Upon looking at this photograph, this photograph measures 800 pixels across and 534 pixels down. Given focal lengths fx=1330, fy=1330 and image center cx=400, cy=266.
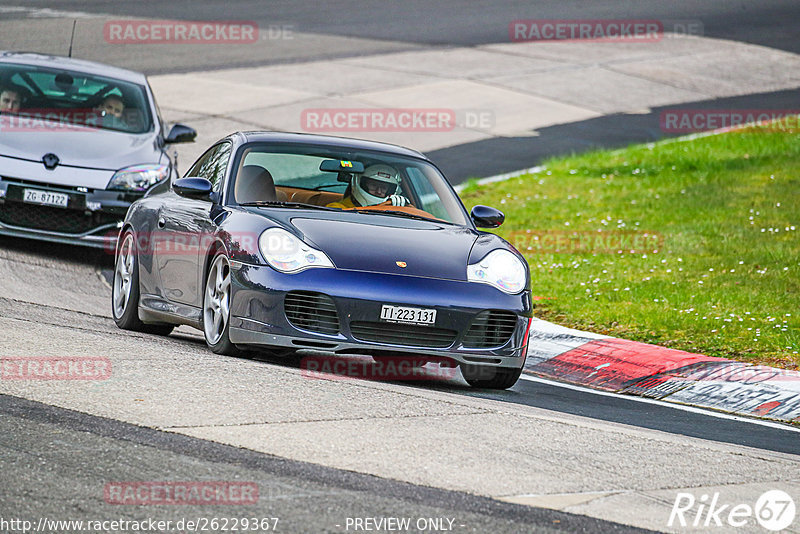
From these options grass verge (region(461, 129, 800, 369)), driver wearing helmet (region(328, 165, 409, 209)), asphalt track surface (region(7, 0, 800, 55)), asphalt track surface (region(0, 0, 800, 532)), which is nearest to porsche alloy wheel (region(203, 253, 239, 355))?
asphalt track surface (region(0, 0, 800, 532))

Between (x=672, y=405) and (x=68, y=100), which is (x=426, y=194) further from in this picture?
(x=68, y=100)

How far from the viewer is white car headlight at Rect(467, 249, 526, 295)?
754 cm

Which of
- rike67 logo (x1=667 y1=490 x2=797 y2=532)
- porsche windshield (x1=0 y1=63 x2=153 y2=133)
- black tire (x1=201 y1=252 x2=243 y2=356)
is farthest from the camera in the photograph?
porsche windshield (x1=0 y1=63 x2=153 y2=133)

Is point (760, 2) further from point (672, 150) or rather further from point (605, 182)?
point (605, 182)

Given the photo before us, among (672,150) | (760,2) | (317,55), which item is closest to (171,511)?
(672,150)

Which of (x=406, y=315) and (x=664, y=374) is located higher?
(x=406, y=315)

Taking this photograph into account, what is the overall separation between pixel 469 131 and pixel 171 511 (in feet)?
52.7

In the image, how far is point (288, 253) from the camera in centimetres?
732

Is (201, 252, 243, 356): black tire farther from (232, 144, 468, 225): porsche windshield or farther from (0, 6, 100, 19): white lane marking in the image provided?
(0, 6, 100, 19): white lane marking

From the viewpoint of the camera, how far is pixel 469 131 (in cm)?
2020

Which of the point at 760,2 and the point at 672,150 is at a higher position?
the point at 760,2

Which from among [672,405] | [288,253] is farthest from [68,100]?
[672,405]

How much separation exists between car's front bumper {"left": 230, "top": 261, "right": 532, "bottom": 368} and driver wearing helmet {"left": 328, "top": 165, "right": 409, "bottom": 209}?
129 cm

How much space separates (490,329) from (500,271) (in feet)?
1.22
